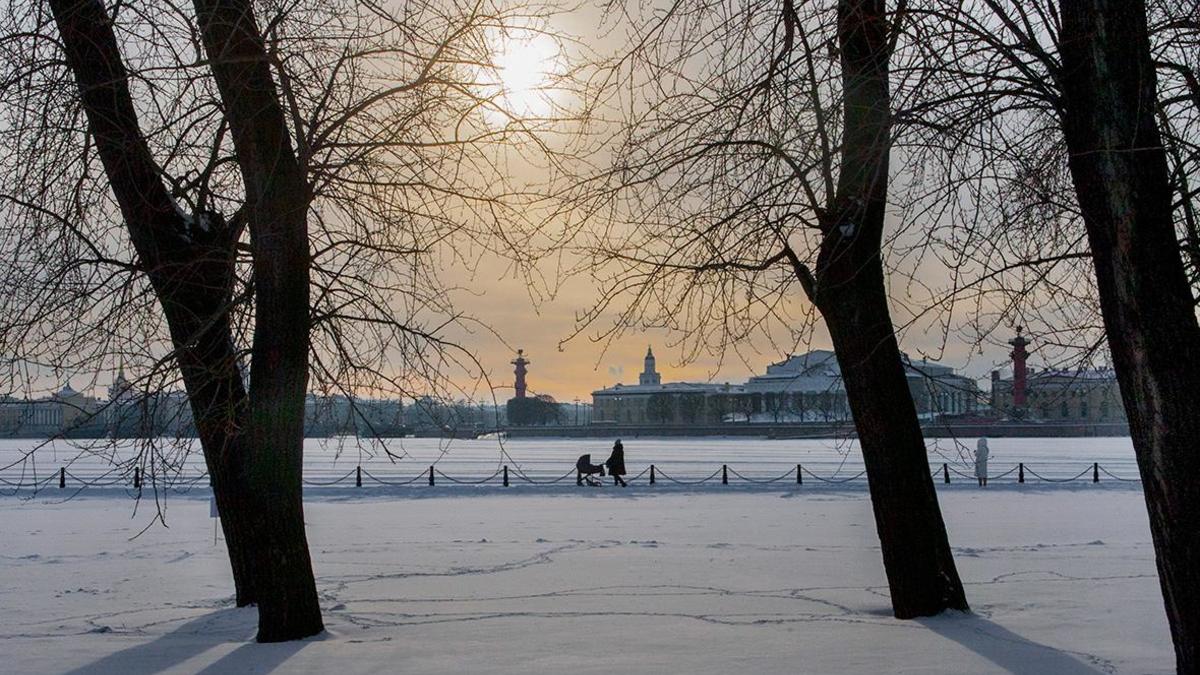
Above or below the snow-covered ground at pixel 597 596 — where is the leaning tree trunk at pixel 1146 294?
above

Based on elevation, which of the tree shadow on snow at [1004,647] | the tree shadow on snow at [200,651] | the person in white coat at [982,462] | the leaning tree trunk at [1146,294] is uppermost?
the leaning tree trunk at [1146,294]

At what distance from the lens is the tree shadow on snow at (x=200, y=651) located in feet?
25.3

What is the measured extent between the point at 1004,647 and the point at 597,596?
13.1 ft

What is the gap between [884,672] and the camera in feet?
23.5

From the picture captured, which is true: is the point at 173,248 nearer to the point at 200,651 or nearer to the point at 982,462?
the point at 200,651

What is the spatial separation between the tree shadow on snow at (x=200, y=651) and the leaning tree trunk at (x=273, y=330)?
0.38 meters

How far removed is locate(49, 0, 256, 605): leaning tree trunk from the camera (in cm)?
927

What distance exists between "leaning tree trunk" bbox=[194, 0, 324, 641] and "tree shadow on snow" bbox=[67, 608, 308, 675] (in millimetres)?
382

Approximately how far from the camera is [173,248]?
32.3 ft

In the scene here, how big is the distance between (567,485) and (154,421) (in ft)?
66.9

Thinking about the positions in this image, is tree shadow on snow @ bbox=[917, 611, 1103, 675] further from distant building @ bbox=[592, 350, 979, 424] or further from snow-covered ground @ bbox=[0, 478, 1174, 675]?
distant building @ bbox=[592, 350, 979, 424]

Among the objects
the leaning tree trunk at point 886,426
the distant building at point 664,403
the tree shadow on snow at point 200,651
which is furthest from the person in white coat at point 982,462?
the distant building at point 664,403

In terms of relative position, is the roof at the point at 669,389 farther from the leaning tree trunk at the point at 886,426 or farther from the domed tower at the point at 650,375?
the leaning tree trunk at the point at 886,426

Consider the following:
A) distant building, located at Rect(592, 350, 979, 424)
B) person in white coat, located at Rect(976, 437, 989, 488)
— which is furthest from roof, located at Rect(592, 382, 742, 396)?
person in white coat, located at Rect(976, 437, 989, 488)
